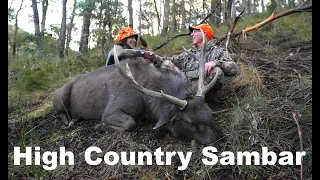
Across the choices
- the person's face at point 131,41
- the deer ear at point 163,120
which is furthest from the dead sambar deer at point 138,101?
the person's face at point 131,41

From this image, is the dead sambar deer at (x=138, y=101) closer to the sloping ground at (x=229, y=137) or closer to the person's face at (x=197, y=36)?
the sloping ground at (x=229, y=137)

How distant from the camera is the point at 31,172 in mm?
3768

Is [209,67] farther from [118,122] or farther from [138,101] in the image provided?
[118,122]

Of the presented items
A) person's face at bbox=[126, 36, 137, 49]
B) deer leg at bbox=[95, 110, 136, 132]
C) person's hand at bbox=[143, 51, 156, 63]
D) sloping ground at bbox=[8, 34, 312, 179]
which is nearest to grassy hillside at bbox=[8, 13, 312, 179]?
sloping ground at bbox=[8, 34, 312, 179]

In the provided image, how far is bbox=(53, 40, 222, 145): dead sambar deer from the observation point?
162 inches

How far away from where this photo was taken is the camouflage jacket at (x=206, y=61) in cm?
521

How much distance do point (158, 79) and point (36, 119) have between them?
278cm

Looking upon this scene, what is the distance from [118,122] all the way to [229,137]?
5.84 feet

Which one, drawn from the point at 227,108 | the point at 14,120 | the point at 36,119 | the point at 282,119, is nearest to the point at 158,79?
the point at 227,108

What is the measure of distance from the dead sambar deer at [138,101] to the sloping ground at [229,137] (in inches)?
6.9

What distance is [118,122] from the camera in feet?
15.6

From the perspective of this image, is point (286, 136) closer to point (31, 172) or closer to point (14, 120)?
point (31, 172)

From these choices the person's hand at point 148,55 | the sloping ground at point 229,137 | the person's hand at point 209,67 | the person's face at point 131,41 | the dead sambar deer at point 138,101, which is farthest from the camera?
the person's face at point 131,41

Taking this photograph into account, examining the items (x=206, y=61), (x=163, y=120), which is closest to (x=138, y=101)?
(x=163, y=120)
